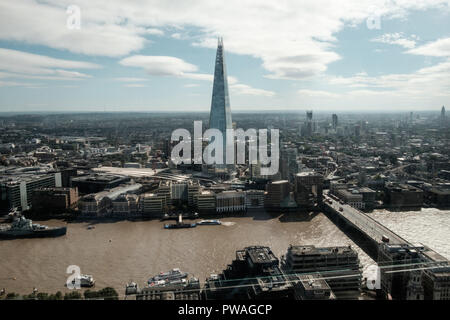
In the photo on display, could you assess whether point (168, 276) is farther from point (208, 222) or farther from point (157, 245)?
point (208, 222)

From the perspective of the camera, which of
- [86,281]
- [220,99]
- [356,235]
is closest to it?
[86,281]

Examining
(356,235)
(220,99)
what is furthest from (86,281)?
(220,99)

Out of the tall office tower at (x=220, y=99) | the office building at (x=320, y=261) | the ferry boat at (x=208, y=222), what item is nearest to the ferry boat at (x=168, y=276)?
the office building at (x=320, y=261)

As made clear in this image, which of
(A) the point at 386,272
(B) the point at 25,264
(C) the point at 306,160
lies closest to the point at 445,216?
(A) the point at 386,272

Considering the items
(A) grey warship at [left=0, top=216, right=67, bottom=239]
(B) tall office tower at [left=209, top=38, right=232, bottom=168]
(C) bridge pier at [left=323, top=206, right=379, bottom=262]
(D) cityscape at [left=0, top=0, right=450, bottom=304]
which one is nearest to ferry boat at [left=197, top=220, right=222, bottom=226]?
(D) cityscape at [left=0, top=0, right=450, bottom=304]

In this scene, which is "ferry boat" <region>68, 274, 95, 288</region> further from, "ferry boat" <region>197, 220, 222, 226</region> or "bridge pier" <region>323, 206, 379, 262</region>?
"bridge pier" <region>323, 206, 379, 262</region>
